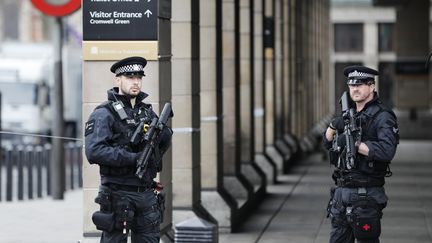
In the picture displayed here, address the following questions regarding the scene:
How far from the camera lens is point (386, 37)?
84.7 metres

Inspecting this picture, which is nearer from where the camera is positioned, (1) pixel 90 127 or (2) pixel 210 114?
(1) pixel 90 127

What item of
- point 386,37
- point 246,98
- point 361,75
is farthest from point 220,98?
point 386,37

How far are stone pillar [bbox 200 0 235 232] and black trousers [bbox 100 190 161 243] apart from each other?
7059 millimetres

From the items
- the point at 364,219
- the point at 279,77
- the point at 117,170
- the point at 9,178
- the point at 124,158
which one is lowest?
the point at 9,178

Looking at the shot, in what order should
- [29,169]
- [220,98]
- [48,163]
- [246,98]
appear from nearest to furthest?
[220,98] < [246,98] < [29,169] < [48,163]

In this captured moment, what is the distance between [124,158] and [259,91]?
50.3 feet

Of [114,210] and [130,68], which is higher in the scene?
[130,68]

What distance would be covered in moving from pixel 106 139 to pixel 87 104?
2799 mm

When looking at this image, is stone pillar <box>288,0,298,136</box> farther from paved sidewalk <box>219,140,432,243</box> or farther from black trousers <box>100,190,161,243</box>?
black trousers <box>100,190,161,243</box>

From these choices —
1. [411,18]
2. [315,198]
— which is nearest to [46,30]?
[411,18]

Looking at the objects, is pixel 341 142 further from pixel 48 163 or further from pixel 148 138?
pixel 48 163

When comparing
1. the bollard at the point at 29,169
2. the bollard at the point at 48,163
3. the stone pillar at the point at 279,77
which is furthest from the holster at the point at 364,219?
the stone pillar at the point at 279,77

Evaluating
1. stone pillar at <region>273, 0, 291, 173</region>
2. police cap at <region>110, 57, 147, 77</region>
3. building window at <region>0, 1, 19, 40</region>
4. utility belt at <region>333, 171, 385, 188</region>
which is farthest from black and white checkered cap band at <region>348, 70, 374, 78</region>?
building window at <region>0, 1, 19, 40</region>

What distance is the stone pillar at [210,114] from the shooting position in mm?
17875
